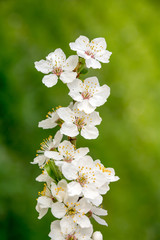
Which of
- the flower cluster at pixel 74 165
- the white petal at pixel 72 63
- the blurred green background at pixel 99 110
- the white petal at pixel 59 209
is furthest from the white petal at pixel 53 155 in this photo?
the blurred green background at pixel 99 110

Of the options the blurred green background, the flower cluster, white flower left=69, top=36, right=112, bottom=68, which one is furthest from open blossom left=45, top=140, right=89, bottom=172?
the blurred green background

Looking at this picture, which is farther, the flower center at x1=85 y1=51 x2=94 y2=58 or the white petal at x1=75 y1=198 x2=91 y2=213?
the flower center at x1=85 y1=51 x2=94 y2=58

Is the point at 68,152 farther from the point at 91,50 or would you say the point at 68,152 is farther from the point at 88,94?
the point at 91,50

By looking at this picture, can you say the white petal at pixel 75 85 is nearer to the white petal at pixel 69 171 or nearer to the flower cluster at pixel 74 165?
the flower cluster at pixel 74 165

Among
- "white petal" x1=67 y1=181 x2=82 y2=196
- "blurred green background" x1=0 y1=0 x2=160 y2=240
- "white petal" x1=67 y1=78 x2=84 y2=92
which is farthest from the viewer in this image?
"blurred green background" x1=0 y1=0 x2=160 y2=240

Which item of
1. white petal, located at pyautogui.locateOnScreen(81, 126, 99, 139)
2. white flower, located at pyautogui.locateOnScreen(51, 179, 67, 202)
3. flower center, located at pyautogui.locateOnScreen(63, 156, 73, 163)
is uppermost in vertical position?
white petal, located at pyautogui.locateOnScreen(81, 126, 99, 139)

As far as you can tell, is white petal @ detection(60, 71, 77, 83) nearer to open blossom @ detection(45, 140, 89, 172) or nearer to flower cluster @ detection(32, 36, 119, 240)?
flower cluster @ detection(32, 36, 119, 240)

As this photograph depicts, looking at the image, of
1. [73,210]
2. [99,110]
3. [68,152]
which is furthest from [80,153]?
[99,110]
